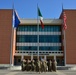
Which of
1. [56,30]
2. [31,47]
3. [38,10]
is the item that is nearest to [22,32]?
[31,47]

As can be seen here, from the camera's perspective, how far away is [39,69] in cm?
2531

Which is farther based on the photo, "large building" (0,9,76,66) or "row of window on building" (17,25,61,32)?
"row of window on building" (17,25,61,32)

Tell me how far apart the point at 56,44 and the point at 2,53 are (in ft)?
47.8

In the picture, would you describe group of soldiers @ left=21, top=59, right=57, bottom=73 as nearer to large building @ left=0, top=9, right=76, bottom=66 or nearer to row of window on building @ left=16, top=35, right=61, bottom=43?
large building @ left=0, top=9, right=76, bottom=66

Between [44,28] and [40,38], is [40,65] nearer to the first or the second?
[40,38]

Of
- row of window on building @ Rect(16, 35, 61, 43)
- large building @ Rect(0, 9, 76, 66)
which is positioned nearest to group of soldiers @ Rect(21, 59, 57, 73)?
large building @ Rect(0, 9, 76, 66)

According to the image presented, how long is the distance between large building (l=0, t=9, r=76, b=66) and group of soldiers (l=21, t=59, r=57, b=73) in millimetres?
22906

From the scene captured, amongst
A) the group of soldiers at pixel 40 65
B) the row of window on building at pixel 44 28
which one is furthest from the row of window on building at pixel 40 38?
the group of soldiers at pixel 40 65

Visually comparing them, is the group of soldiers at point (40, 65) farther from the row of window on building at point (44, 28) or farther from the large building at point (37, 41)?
the row of window on building at point (44, 28)

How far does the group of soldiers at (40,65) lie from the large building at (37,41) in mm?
22906

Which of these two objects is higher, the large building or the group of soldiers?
the large building

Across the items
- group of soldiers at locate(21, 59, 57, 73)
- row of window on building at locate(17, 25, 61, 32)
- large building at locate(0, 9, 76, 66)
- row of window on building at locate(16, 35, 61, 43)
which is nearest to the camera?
group of soldiers at locate(21, 59, 57, 73)

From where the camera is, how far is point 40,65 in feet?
85.1

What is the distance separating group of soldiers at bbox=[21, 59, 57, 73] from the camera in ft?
85.0
